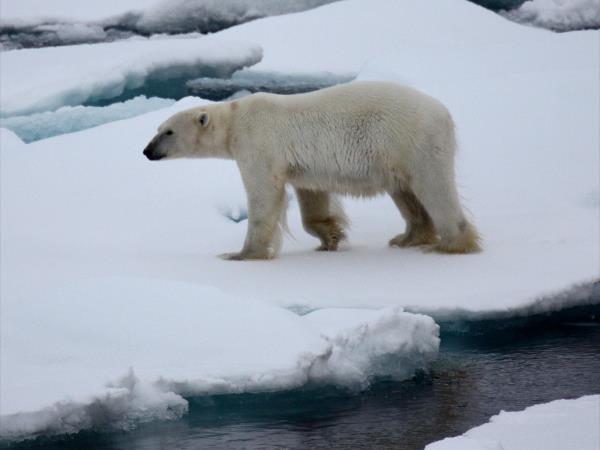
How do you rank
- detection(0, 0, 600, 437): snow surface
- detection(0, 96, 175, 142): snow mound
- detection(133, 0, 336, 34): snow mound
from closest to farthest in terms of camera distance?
detection(0, 0, 600, 437): snow surface < detection(0, 96, 175, 142): snow mound < detection(133, 0, 336, 34): snow mound

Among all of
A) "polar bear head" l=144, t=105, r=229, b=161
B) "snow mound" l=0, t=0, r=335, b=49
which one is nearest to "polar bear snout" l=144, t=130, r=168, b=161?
"polar bear head" l=144, t=105, r=229, b=161

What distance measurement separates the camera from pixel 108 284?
5109 mm

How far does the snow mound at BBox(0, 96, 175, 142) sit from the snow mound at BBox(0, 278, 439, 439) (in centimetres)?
597

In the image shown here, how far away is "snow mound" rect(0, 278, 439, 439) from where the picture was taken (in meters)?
4.11

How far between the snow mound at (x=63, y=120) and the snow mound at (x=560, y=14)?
20.2ft

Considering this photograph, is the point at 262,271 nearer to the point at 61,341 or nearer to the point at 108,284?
the point at 108,284

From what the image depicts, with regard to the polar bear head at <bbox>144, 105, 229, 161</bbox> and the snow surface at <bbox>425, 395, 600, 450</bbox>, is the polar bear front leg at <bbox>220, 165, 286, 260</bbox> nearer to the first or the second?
the polar bear head at <bbox>144, 105, 229, 161</bbox>

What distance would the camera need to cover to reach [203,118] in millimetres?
6762

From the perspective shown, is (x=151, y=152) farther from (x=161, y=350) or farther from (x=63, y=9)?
(x=63, y=9)

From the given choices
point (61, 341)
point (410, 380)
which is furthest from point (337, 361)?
point (61, 341)

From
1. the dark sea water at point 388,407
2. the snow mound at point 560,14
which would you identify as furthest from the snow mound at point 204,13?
the dark sea water at point 388,407

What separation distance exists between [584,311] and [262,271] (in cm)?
173

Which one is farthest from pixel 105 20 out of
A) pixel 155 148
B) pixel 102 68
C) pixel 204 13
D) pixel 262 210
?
pixel 262 210

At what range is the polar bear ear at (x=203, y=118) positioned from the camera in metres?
6.74
